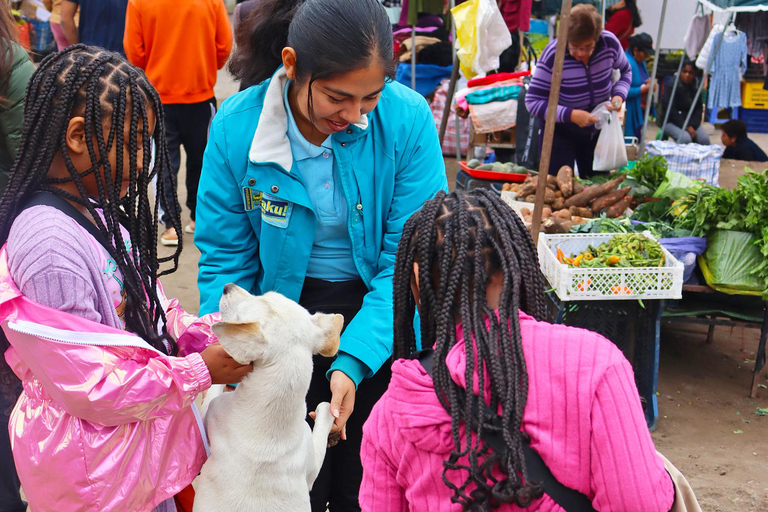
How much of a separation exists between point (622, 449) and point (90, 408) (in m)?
1.16

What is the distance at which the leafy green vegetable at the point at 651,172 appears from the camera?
5754mm

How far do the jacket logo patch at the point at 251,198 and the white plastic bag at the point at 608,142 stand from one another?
4601mm

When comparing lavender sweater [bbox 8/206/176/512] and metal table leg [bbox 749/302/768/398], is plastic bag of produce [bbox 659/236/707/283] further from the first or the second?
lavender sweater [bbox 8/206/176/512]

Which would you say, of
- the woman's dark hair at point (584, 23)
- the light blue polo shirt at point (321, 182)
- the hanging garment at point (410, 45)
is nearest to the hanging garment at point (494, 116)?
the woman's dark hair at point (584, 23)

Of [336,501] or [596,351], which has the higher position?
[596,351]

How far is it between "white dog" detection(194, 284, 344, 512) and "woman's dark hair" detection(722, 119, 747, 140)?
9.40 m

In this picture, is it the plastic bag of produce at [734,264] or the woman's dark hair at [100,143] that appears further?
the plastic bag of produce at [734,264]

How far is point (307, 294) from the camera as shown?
2422 millimetres

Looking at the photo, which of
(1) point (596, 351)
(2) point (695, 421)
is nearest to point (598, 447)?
(1) point (596, 351)

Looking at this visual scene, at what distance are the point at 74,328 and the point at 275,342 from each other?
55cm

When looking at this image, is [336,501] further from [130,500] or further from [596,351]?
[596,351]

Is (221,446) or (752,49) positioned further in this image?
(752,49)

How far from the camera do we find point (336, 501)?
2.60m

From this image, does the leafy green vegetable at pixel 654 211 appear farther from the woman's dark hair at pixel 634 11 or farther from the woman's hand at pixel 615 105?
the woman's dark hair at pixel 634 11
